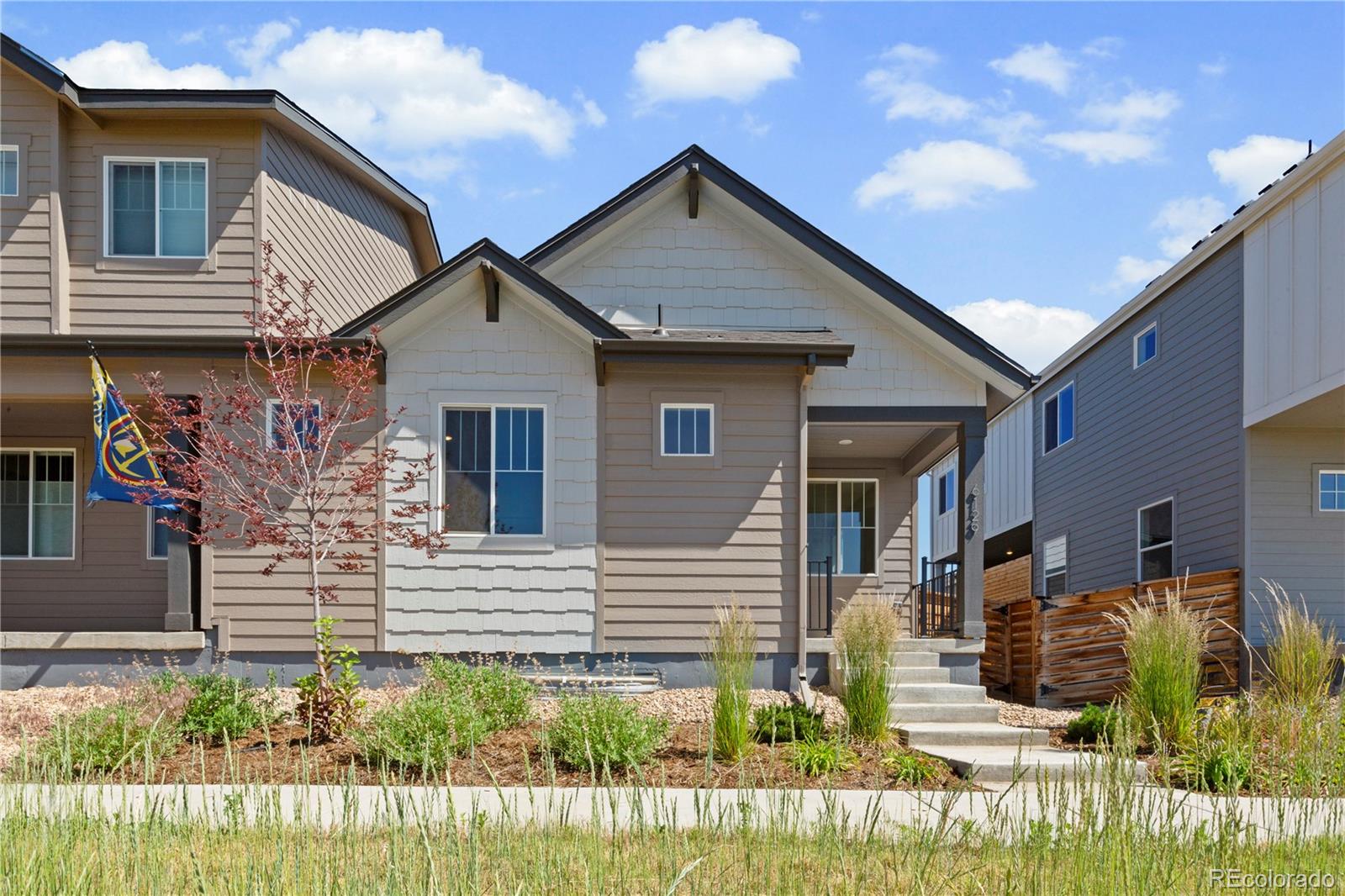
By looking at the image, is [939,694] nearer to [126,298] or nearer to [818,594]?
[818,594]

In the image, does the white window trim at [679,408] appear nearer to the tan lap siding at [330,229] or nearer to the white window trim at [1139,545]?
the tan lap siding at [330,229]

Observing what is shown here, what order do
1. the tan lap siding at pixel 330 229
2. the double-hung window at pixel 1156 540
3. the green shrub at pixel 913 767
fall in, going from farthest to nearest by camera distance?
the double-hung window at pixel 1156 540 < the tan lap siding at pixel 330 229 < the green shrub at pixel 913 767

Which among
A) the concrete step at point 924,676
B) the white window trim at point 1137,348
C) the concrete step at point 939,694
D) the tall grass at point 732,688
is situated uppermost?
the white window trim at point 1137,348

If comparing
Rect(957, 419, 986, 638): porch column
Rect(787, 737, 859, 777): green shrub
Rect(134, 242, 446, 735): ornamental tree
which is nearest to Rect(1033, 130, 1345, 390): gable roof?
Rect(957, 419, 986, 638): porch column

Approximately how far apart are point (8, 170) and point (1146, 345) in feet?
52.7

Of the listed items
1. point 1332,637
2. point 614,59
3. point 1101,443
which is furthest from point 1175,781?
point 1101,443

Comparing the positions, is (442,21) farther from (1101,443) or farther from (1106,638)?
(1101,443)

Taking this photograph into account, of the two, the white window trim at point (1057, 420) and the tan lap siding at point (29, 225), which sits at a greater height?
the tan lap siding at point (29, 225)

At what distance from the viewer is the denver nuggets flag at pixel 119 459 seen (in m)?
12.4

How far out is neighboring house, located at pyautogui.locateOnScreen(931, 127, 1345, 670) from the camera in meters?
14.1

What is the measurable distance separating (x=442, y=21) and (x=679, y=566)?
245 inches

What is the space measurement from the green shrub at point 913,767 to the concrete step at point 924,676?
3983mm

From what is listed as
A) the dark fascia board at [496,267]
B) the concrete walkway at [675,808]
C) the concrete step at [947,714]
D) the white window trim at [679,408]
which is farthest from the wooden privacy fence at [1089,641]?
the dark fascia board at [496,267]

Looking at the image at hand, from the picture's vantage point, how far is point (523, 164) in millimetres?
12953
